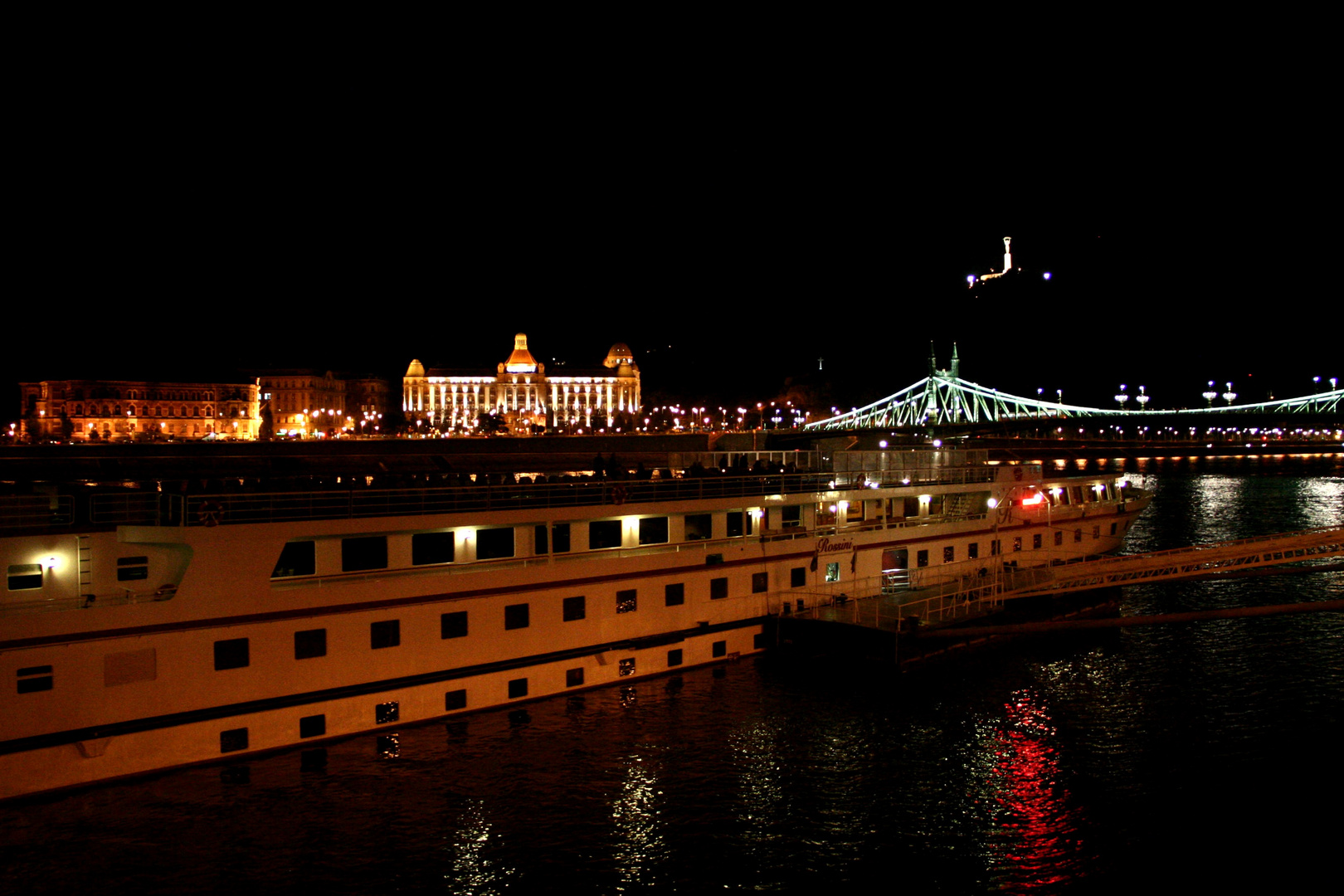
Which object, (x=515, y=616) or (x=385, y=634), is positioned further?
(x=515, y=616)

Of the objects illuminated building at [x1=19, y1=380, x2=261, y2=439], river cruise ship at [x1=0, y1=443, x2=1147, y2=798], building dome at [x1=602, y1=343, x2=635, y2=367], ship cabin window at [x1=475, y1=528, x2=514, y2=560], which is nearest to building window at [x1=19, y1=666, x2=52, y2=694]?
river cruise ship at [x1=0, y1=443, x2=1147, y2=798]

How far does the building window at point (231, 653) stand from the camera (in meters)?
14.5

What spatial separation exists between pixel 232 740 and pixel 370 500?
503 centimetres

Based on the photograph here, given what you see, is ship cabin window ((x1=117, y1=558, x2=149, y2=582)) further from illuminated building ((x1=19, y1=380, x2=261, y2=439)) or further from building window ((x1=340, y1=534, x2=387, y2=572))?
illuminated building ((x1=19, y1=380, x2=261, y2=439))

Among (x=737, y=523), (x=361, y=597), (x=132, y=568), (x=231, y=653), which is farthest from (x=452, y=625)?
(x=737, y=523)

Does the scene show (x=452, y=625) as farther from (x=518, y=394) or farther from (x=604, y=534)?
(x=518, y=394)

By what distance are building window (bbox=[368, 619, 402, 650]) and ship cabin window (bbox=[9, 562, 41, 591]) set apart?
4783mm

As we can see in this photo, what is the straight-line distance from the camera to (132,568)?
50.1ft

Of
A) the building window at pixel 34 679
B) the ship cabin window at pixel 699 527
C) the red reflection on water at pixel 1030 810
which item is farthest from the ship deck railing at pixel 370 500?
the red reflection on water at pixel 1030 810

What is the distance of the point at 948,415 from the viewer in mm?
141625

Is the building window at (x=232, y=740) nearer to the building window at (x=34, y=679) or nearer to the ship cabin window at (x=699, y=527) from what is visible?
the building window at (x=34, y=679)

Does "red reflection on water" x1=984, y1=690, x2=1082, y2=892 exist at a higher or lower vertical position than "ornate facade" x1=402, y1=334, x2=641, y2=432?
lower

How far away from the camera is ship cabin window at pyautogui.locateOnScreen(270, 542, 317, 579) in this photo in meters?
15.8

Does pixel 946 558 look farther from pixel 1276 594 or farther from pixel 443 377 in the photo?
pixel 443 377
